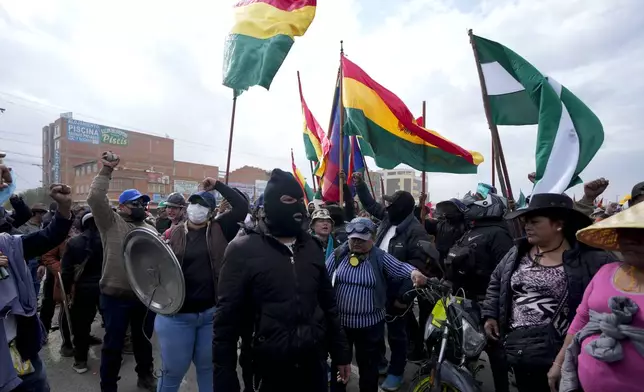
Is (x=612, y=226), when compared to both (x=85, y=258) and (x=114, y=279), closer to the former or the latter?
(x=114, y=279)

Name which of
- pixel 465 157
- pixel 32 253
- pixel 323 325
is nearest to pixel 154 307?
pixel 32 253

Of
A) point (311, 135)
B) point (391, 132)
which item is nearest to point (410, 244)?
point (391, 132)

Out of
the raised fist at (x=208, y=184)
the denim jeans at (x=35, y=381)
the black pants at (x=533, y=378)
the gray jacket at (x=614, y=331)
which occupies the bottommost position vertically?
the denim jeans at (x=35, y=381)

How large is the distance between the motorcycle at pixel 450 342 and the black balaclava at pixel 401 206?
133cm

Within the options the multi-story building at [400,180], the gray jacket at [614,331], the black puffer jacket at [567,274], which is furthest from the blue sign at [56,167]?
the gray jacket at [614,331]

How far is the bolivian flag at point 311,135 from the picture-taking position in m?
9.02

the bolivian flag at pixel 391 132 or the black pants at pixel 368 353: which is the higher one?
the bolivian flag at pixel 391 132

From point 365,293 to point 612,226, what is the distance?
200 cm

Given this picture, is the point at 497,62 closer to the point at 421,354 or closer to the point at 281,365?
the point at 421,354

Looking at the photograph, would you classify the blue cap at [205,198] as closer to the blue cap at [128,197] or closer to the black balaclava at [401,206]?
the blue cap at [128,197]

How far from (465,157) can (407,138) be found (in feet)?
3.59

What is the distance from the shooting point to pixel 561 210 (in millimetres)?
2473

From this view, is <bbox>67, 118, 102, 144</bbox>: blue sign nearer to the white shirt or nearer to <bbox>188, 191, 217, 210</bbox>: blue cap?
<bbox>188, 191, 217, 210</bbox>: blue cap

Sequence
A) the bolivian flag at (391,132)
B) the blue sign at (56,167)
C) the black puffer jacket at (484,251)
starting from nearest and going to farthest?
the black puffer jacket at (484,251) → the bolivian flag at (391,132) → the blue sign at (56,167)
